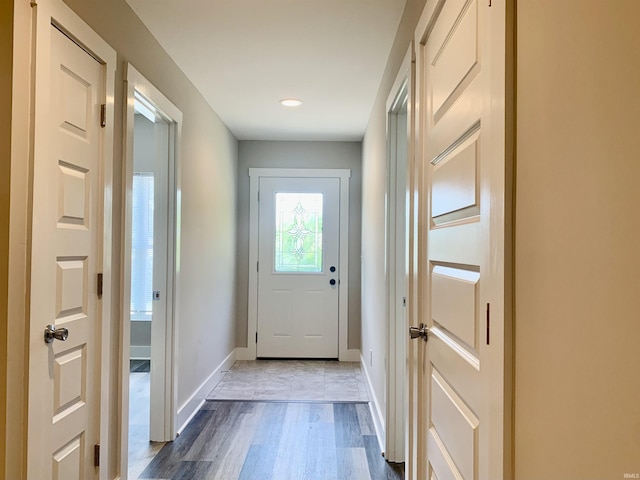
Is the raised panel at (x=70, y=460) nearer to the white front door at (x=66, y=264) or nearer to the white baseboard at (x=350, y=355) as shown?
the white front door at (x=66, y=264)

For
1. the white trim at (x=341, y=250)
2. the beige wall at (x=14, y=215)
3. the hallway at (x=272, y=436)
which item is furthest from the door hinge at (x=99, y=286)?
the white trim at (x=341, y=250)

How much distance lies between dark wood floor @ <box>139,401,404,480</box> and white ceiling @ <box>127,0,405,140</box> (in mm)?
2327

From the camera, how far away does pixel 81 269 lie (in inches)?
64.3

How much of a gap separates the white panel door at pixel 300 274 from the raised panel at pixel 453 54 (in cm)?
316

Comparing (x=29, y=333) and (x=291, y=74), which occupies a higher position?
(x=291, y=74)

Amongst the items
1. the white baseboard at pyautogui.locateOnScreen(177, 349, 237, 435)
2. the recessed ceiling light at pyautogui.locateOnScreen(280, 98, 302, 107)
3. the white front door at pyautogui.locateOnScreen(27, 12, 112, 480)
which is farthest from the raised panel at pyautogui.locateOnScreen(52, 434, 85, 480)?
the recessed ceiling light at pyautogui.locateOnScreen(280, 98, 302, 107)

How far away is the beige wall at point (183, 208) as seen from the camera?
4.27ft

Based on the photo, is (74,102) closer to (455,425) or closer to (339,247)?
(455,425)

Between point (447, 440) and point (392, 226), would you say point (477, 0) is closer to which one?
point (447, 440)

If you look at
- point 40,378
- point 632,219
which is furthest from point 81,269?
point 632,219

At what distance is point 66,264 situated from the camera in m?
1.55

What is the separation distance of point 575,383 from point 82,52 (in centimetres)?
186

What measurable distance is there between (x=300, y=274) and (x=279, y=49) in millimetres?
2626

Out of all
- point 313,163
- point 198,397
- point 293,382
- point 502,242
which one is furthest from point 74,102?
point 313,163
